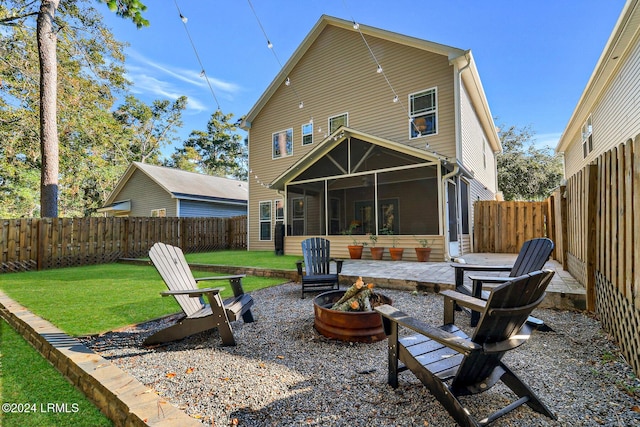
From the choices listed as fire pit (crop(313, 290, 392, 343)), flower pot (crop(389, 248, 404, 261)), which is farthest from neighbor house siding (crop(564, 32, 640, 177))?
fire pit (crop(313, 290, 392, 343))

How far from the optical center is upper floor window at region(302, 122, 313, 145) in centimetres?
1189

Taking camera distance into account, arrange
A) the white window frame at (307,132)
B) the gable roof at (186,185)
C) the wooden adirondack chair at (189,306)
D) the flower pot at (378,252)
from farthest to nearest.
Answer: the gable roof at (186,185) < the white window frame at (307,132) < the flower pot at (378,252) < the wooden adirondack chair at (189,306)

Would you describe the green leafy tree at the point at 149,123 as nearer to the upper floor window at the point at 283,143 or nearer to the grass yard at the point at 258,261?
the upper floor window at the point at 283,143

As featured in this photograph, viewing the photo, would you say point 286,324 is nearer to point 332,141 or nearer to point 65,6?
point 332,141

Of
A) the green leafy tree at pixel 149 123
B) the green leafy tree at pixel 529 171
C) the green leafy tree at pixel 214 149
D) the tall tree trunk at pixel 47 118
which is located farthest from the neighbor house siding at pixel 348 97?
the green leafy tree at pixel 149 123

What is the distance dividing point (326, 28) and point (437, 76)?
201 inches

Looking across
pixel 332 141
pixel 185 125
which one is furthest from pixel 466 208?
pixel 185 125

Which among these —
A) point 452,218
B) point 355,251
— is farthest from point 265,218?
point 452,218

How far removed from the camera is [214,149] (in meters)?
31.1

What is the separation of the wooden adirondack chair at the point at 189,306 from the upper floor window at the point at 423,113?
8197 mm

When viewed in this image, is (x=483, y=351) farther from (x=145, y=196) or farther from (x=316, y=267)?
(x=145, y=196)

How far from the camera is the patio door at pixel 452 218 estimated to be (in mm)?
8133

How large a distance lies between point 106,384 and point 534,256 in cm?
380

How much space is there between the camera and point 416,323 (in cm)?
183
